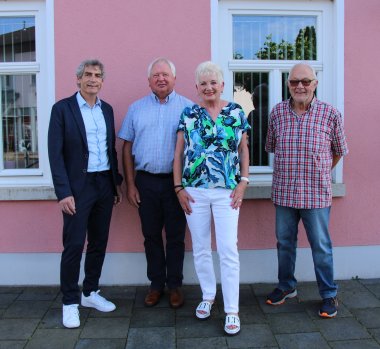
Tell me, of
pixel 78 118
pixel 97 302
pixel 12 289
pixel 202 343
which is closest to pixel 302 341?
pixel 202 343

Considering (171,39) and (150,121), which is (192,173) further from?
(171,39)

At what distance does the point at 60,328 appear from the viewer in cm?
365

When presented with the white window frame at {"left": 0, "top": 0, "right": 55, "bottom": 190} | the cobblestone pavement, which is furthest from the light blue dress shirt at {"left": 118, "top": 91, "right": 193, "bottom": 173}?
the cobblestone pavement

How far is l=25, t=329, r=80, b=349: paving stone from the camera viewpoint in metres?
3.37

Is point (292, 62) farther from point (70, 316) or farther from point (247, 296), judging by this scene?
point (70, 316)

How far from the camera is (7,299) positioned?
422 cm

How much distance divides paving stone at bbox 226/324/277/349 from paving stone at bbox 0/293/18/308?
6.50ft

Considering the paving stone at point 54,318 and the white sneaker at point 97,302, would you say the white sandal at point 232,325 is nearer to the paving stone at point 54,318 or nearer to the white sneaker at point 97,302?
the white sneaker at point 97,302

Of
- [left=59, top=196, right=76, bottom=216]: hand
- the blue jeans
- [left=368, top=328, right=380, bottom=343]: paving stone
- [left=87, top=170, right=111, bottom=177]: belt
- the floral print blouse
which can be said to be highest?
the floral print blouse

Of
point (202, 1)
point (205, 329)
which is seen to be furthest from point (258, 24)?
point (205, 329)

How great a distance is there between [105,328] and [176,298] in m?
0.67

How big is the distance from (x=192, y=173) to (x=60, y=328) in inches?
62.2

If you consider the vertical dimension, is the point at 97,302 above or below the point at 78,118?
below

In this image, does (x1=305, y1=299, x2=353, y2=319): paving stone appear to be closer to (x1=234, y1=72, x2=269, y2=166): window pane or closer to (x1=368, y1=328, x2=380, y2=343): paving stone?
(x1=368, y1=328, x2=380, y2=343): paving stone
